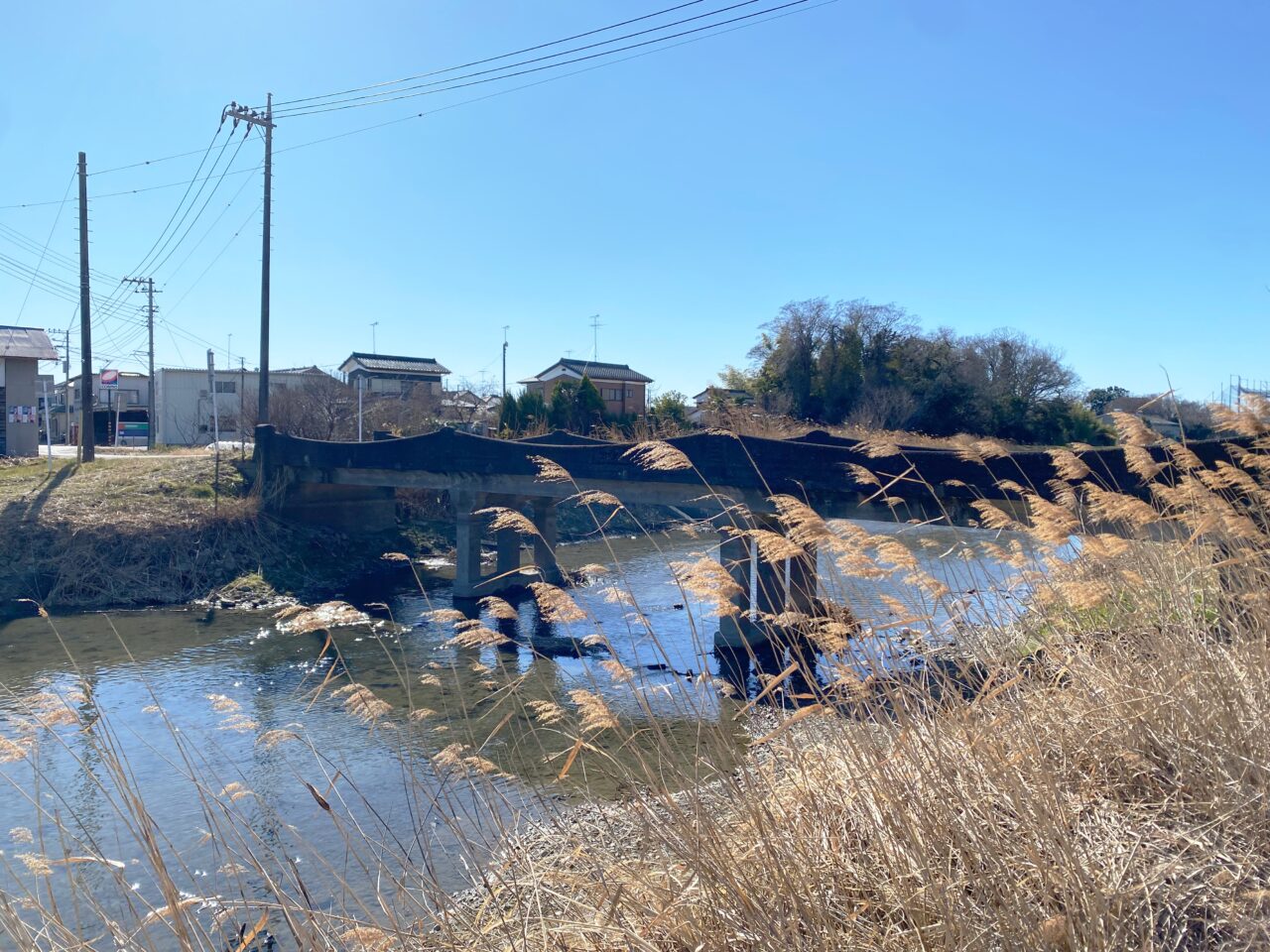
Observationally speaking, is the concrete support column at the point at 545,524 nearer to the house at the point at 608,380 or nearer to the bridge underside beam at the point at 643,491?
the bridge underside beam at the point at 643,491

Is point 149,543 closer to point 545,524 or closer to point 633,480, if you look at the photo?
point 545,524

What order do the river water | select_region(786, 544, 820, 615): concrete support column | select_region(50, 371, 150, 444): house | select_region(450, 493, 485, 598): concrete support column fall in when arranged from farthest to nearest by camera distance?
select_region(50, 371, 150, 444): house → select_region(450, 493, 485, 598): concrete support column → select_region(786, 544, 820, 615): concrete support column → the river water

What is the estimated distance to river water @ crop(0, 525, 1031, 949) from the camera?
3.37 meters

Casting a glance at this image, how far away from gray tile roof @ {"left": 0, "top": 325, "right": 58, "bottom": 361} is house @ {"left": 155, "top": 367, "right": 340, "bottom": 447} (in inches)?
556

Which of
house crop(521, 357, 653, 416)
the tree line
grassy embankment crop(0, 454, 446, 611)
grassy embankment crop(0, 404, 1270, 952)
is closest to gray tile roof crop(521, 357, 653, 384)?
house crop(521, 357, 653, 416)

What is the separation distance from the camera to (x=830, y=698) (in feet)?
11.6

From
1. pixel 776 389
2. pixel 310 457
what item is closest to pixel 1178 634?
pixel 310 457

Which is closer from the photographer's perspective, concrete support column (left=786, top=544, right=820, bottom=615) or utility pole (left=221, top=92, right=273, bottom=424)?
concrete support column (left=786, top=544, right=820, bottom=615)

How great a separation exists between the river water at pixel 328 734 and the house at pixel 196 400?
A: 31.2m

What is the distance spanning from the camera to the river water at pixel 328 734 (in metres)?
3.37

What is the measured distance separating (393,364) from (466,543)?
1402 inches

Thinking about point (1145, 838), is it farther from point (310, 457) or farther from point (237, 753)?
point (310, 457)

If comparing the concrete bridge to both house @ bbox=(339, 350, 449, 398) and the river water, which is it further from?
house @ bbox=(339, 350, 449, 398)

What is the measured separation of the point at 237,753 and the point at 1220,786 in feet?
26.6
